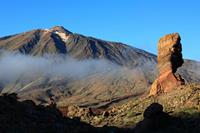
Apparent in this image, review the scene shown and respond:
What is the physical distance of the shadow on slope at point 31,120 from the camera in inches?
1786

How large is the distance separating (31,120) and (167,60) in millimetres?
61819

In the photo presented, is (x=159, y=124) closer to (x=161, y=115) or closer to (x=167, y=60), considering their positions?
(x=161, y=115)

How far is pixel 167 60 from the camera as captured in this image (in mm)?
106875

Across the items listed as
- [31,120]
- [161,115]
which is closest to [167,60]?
[161,115]

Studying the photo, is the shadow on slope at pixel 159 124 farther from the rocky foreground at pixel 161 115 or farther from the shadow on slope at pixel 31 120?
the shadow on slope at pixel 31 120

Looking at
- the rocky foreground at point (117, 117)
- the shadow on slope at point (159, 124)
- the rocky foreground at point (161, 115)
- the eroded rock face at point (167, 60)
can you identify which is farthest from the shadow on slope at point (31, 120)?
the eroded rock face at point (167, 60)

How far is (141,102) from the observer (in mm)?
100188

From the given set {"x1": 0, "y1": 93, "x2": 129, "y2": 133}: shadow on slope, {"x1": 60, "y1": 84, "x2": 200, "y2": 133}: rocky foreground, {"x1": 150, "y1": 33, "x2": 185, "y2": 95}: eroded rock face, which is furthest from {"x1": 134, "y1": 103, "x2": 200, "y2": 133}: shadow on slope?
{"x1": 150, "y1": 33, "x2": 185, "y2": 95}: eroded rock face

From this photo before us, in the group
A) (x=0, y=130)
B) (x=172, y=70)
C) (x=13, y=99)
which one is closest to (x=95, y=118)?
(x=172, y=70)

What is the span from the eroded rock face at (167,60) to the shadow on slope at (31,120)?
51.0 meters

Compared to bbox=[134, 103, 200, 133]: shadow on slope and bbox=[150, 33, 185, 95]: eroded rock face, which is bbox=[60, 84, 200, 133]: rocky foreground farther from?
bbox=[150, 33, 185, 95]: eroded rock face

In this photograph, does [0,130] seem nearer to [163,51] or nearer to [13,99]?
[13,99]

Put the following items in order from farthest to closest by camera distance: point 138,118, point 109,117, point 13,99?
point 109,117, point 138,118, point 13,99

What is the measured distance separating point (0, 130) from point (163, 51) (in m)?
67.8
